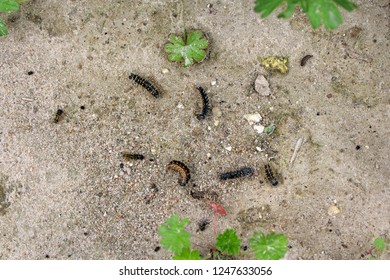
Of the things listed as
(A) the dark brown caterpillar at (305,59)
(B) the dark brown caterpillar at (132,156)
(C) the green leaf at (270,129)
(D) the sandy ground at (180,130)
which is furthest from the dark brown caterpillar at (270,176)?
(B) the dark brown caterpillar at (132,156)

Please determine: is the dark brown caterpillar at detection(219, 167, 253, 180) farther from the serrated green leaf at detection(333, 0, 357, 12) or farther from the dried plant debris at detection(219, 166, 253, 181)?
the serrated green leaf at detection(333, 0, 357, 12)

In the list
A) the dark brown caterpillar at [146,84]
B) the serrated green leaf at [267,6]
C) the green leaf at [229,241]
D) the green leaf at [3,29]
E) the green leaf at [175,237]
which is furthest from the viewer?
the dark brown caterpillar at [146,84]

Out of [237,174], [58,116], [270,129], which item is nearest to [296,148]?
[270,129]

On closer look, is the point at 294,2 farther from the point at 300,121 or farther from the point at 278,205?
the point at 278,205

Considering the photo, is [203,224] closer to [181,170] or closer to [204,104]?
[181,170]

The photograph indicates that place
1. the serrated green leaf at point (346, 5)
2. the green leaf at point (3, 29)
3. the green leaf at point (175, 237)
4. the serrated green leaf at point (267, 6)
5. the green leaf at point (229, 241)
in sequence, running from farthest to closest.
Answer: the green leaf at point (3, 29)
the green leaf at point (229, 241)
the green leaf at point (175, 237)
the serrated green leaf at point (267, 6)
the serrated green leaf at point (346, 5)

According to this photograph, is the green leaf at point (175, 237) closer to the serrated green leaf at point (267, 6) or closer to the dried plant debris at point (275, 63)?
the dried plant debris at point (275, 63)

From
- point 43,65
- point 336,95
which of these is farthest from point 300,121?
point 43,65

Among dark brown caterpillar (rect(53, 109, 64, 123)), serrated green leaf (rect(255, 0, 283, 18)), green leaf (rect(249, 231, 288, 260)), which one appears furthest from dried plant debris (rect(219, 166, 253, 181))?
dark brown caterpillar (rect(53, 109, 64, 123))
